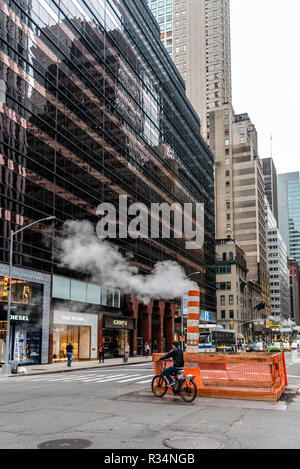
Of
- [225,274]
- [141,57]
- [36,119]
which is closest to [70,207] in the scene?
[36,119]

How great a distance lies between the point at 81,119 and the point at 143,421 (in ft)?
130

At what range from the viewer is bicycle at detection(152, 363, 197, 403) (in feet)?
45.7

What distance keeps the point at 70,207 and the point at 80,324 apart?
1083 cm

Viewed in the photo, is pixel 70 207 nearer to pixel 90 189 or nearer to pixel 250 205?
pixel 90 189

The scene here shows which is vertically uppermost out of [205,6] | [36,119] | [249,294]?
[205,6]

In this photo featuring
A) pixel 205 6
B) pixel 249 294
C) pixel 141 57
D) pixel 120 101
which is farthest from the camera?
pixel 205 6

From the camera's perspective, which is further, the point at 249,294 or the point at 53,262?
the point at 249,294

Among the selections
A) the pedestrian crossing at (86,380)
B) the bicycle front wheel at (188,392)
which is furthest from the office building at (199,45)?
the bicycle front wheel at (188,392)

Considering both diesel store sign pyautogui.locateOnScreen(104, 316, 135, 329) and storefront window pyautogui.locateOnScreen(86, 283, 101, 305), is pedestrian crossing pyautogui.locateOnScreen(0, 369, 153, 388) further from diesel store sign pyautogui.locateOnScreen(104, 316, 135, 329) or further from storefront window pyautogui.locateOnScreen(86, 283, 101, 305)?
diesel store sign pyautogui.locateOnScreen(104, 316, 135, 329)

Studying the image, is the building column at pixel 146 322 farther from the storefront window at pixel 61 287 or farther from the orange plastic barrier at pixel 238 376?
the orange plastic barrier at pixel 238 376

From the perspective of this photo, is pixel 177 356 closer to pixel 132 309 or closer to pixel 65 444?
pixel 65 444

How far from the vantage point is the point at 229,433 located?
9117 millimetres

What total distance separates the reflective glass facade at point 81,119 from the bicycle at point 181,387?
21655 millimetres

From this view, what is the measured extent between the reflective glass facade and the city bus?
39.9ft
